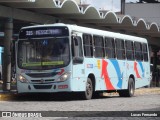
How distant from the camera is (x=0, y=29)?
35.5 metres

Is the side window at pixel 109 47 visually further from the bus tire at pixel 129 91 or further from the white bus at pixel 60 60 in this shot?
the bus tire at pixel 129 91

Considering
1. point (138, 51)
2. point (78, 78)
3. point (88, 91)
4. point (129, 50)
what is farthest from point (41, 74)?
point (138, 51)

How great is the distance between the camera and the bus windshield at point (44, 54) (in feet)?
64.9

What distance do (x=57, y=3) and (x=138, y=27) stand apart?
1449 centimetres

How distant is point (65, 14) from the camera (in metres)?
29.5

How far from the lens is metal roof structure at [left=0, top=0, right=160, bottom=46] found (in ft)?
83.2

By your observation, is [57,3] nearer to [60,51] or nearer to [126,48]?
[126,48]

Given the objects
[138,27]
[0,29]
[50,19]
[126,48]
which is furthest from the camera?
[138,27]

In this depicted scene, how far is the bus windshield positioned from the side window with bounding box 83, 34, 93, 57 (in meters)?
1.24

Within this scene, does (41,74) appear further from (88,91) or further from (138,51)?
(138,51)

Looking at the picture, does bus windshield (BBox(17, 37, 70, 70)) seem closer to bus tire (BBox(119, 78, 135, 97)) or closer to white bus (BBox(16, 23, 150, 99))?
white bus (BBox(16, 23, 150, 99))

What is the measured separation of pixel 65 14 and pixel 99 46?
25.0ft

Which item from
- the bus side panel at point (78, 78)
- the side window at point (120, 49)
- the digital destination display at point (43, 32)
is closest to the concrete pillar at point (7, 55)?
the digital destination display at point (43, 32)

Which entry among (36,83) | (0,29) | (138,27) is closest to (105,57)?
(36,83)
